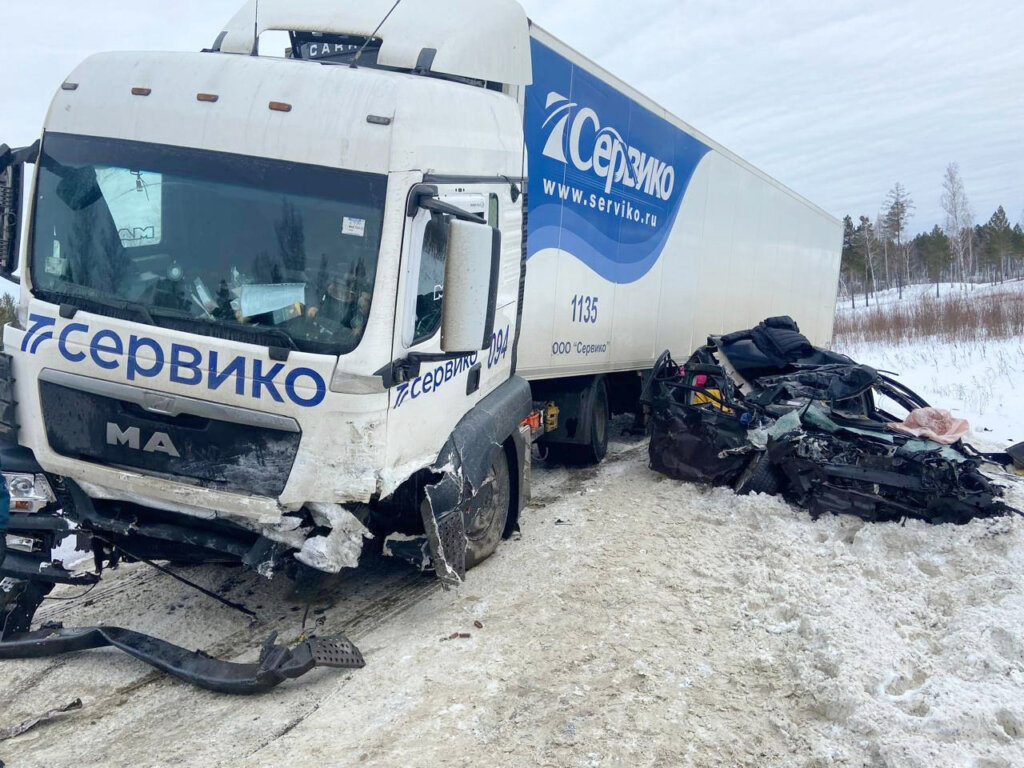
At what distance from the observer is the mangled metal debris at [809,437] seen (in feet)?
19.7

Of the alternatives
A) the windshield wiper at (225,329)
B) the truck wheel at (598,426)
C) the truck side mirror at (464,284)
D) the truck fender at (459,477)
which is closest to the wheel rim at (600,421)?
the truck wheel at (598,426)

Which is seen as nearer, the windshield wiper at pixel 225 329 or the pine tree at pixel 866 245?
the windshield wiper at pixel 225 329

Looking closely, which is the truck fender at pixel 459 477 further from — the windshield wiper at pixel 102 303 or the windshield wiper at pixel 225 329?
the windshield wiper at pixel 102 303

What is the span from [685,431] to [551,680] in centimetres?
388

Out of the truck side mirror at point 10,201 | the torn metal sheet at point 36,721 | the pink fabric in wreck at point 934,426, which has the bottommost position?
the torn metal sheet at point 36,721

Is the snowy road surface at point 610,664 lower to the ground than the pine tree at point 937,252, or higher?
lower

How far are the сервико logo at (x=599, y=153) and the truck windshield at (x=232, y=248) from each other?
2.78 meters

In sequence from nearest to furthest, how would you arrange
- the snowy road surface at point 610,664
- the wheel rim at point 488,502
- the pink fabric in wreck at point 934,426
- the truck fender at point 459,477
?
the snowy road surface at point 610,664
the truck fender at point 459,477
the wheel rim at point 488,502
the pink fabric in wreck at point 934,426

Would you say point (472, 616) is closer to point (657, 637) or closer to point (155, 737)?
point (657, 637)

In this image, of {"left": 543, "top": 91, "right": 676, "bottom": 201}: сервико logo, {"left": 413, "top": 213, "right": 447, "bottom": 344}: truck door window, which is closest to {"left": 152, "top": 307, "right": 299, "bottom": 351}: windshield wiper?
{"left": 413, "top": 213, "right": 447, "bottom": 344}: truck door window

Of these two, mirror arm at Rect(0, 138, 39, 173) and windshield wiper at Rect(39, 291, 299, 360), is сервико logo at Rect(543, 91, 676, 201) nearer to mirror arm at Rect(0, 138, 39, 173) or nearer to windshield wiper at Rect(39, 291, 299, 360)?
windshield wiper at Rect(39, 291, 299, 360)

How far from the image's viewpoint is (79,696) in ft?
12.5

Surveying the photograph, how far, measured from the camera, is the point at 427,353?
13.5 ft

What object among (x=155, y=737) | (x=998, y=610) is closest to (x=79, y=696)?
(x=155, y=737)
